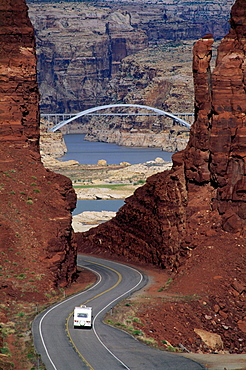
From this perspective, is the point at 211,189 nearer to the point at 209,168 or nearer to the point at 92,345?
the point at 209,168

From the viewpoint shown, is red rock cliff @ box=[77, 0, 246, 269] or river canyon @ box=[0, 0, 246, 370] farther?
red rock cliff @ box=[77, 0, 246, 269]

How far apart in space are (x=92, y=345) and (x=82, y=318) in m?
4.55

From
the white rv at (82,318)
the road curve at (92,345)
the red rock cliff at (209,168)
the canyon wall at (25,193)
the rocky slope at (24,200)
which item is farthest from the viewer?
the red rock cliff at (209,168)

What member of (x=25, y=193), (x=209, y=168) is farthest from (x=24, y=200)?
(x=209, y=168)

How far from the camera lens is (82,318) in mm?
63219

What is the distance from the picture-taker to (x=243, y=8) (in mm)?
81625

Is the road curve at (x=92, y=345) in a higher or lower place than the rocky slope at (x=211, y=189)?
lower

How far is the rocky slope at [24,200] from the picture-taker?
73.2 m

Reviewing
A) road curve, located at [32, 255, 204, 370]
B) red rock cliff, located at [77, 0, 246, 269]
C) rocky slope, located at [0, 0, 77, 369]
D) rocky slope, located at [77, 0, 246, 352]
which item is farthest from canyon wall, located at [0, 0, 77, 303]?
rocky slope, located at [77, 0, 246, 352]

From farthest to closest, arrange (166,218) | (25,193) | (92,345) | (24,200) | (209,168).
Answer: (166,218)
(209,168)
(25,193)
(24,200)
(92,345)

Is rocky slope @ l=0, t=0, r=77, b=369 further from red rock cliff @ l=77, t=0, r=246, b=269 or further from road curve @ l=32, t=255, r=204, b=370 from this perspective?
red rock cliff @ l=77, t=0, r=246, b=269

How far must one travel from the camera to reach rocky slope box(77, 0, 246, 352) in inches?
3051

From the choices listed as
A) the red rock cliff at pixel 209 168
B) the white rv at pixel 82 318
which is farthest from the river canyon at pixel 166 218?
the white rv at pixel 82 318

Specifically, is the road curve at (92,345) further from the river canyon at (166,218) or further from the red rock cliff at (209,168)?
the red rock cliff at (209,168)
